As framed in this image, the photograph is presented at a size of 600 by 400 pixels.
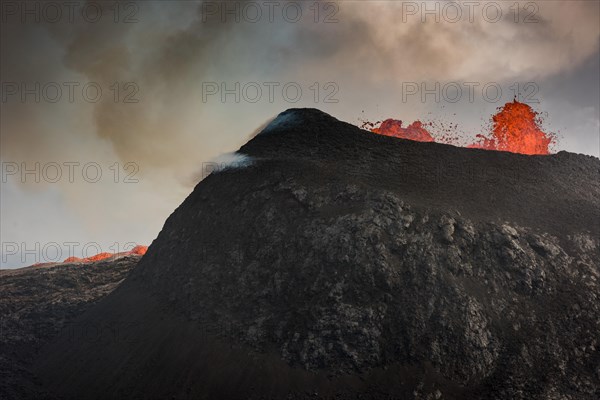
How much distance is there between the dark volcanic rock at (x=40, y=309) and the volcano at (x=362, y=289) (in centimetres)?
146

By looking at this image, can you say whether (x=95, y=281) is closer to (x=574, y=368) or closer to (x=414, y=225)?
(x=414, y=225)

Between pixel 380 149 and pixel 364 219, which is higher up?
pixel 380 149

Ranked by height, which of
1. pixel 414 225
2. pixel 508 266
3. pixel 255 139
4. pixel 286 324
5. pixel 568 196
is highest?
pixel 255 139

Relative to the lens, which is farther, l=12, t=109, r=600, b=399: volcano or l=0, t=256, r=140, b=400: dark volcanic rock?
l=0, t=256, r=140, b=400: dark volcanic rock

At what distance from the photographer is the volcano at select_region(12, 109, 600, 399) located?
24953 mm

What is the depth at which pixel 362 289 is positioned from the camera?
28250mm

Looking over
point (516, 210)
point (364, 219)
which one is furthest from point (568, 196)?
point (364, 219)

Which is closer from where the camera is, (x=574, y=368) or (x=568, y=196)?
(x=574, y=368)

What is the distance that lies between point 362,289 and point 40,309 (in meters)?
38.6

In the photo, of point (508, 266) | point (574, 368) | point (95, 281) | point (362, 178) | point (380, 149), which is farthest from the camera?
point (95, 281)

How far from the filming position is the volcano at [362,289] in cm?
2495

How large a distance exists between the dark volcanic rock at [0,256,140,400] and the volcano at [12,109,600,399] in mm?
1456

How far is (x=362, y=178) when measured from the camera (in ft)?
125

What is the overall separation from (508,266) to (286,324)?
1765cm
